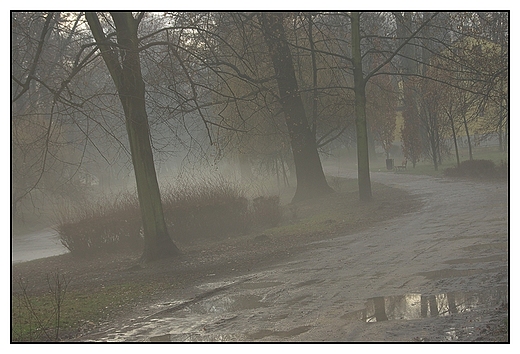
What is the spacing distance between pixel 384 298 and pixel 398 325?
145cm

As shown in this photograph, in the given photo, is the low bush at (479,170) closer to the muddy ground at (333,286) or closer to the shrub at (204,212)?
the muddy ground at (333,286)

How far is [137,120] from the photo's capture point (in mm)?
15000

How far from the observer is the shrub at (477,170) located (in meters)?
27.7

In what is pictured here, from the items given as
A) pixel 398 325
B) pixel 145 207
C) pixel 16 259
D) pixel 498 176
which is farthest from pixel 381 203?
pixel 398 325

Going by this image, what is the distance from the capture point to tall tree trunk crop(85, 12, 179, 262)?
47.8ft

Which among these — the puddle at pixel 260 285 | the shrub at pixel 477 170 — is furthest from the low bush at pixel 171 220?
the shrub at pixel 477 170

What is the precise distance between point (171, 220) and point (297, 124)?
7544mm

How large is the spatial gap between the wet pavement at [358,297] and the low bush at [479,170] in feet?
41.9

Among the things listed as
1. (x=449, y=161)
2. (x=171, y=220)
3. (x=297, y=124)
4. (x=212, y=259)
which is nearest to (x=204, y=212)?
(x=171, y=220)

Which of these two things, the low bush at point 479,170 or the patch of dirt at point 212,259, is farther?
the low bush at point 479,170

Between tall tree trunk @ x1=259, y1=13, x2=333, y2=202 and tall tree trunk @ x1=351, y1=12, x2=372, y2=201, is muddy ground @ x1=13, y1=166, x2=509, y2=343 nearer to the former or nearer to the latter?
tall tree trunk @ x1=351, y1=12, x2=372, y2=201

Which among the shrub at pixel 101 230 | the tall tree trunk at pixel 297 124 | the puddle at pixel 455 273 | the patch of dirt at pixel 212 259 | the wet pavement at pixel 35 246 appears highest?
the tall tree trunk at pixel 297 124

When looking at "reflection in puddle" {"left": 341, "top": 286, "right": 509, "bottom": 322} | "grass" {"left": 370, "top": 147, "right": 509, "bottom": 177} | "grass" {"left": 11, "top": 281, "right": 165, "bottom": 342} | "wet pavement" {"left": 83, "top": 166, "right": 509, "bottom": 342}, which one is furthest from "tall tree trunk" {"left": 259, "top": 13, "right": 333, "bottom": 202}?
"reflection in puddle" {"left": 341, "top": 286, "right": 509, "bottom": 322}
